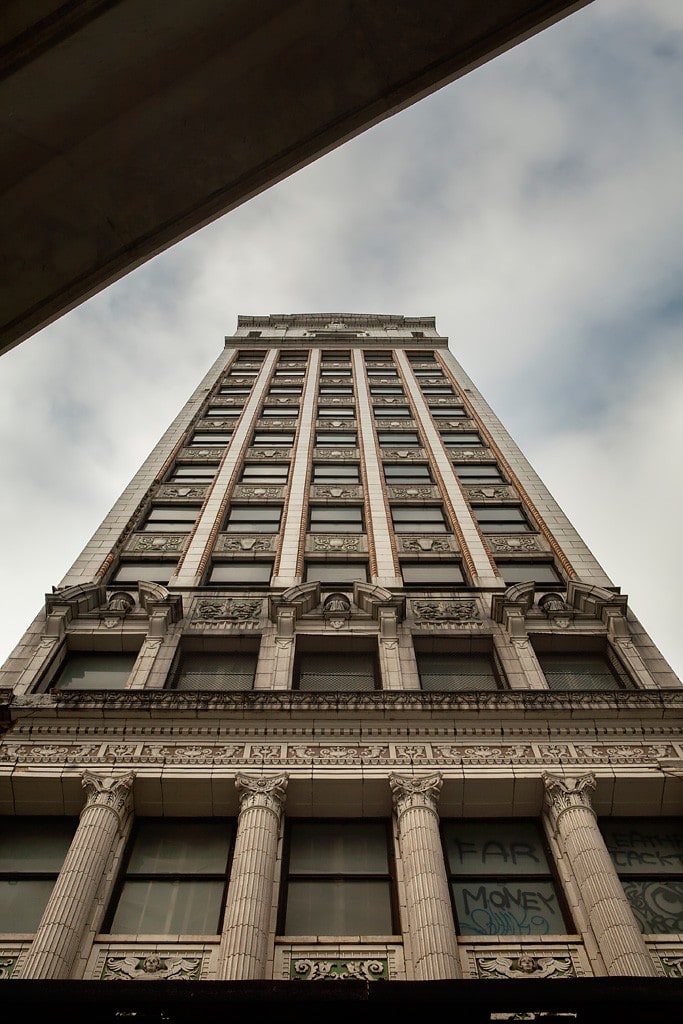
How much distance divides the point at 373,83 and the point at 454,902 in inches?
441

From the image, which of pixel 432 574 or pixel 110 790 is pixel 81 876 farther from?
pixel 432 574

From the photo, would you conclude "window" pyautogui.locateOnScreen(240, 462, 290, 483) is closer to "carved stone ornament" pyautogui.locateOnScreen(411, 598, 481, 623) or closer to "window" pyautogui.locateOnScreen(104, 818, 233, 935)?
"carved stone ornament" pyautogui.locateOnScreen(411, 598, 481, 623)

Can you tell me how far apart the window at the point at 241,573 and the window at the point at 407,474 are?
7.87 metres

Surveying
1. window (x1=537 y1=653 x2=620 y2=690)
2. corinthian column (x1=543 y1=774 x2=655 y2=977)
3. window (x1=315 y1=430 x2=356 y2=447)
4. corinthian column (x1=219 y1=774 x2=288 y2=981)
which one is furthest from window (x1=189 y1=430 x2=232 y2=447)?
corinthian column (x1=543 y1=774 x2=655 y2=977)

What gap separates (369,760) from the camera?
12.8 meters

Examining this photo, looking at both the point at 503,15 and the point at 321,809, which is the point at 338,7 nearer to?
the point at 503,15

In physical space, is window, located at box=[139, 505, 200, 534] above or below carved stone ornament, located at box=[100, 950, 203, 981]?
above

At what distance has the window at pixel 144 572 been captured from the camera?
803 inches

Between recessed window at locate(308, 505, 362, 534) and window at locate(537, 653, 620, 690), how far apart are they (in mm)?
8325

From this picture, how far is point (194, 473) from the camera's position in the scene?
28.2m

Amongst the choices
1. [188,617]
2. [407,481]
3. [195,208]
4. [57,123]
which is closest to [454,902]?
[188,617]

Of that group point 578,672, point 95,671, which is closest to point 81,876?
point 95,671

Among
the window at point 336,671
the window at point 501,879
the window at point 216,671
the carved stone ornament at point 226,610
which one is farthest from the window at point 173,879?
the carved stone ornament at point 226,610

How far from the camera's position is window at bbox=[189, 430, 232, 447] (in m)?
31.4
